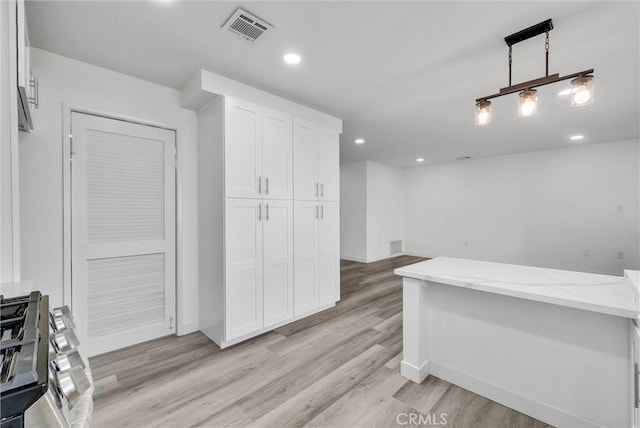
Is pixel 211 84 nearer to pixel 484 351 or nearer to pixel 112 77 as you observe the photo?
pixel 112 77

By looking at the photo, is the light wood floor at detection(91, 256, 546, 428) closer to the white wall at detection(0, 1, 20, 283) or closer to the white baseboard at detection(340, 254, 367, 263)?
the white wall at detection(0, 1, 20, 283)

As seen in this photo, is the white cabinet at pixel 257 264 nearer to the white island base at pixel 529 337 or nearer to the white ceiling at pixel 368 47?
the white ceiling at pixel 368 47

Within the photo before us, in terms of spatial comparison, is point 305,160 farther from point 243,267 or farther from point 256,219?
point 243,267

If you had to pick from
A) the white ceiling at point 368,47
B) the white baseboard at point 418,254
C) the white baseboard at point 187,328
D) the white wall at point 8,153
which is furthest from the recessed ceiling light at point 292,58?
the white baseboard at point 418,254

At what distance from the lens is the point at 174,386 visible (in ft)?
6.54

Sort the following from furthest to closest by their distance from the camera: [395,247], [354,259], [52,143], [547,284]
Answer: [395,247], [354,259], [52,143], [547,284]

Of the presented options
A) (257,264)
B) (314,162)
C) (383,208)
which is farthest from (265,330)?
(383,208)

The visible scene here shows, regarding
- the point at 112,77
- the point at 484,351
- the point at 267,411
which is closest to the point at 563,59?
the point at 484,351

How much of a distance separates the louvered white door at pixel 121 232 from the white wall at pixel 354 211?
4660 mm

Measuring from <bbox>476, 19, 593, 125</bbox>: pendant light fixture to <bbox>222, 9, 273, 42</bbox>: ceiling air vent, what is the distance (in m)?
Answer: 1.65

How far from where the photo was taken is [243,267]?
2.66 metres

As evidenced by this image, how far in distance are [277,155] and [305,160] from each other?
415mm

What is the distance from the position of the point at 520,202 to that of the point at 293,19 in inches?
248

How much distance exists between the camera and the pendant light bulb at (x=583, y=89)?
64.2 inches
